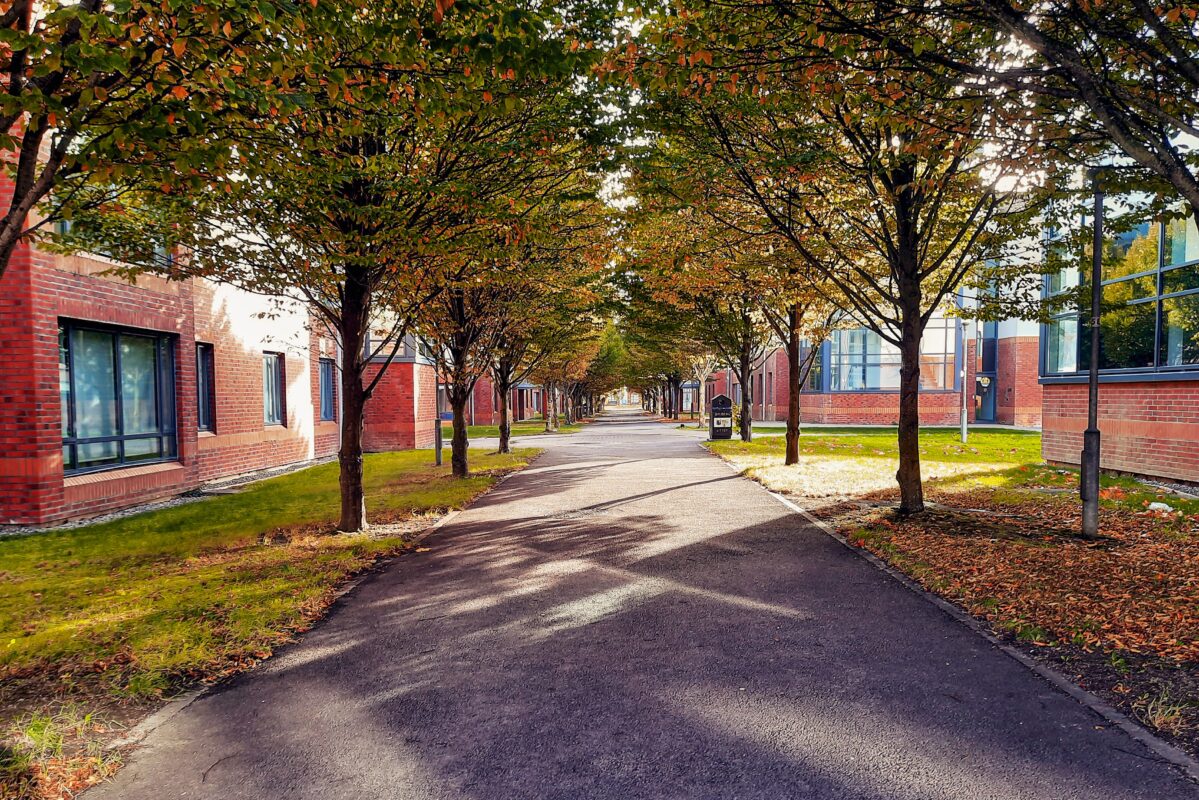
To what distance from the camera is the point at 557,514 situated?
34.2ft

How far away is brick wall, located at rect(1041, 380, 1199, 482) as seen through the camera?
11.0 metres

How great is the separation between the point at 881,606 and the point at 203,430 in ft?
46.1

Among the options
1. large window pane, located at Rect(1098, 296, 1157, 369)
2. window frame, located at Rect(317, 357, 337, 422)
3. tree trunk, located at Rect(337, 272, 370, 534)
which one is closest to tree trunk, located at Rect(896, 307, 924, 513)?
large window pane, located at Rect(1098, 296, 1157, 369)

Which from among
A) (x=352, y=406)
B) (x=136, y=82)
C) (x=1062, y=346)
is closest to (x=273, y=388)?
(x=352, y=406)

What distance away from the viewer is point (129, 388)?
11.7m

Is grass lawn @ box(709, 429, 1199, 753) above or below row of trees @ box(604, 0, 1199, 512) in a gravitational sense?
below

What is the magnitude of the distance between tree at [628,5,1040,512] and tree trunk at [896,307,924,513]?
0.02 m

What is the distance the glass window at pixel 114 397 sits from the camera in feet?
33.7

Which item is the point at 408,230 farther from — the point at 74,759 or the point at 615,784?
the point at 615,784

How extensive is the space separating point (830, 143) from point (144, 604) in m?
9.61

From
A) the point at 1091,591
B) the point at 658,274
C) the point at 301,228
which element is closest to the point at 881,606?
the point at 1091,591

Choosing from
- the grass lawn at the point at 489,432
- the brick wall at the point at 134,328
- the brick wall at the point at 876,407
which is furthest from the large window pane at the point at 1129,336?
the brick wall at the point at 876,407

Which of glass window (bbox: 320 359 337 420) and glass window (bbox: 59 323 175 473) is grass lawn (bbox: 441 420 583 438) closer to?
glass window (bbox: 320 359 337 420)

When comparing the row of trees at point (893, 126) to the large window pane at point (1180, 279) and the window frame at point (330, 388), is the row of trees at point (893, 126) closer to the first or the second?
the large window pane at point (1180, 279)
